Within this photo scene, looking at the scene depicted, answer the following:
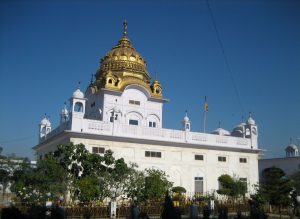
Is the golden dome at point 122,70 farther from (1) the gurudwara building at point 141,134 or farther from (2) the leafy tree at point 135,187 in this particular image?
(2) the leafy tree at point 135,187

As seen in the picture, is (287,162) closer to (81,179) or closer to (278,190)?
(278,190)

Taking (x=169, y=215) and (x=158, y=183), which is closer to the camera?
(x=169, y=215)

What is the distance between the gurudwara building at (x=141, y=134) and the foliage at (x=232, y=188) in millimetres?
929

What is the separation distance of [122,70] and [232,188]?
1377cm

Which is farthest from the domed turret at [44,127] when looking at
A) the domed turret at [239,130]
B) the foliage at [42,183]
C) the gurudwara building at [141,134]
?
the domed turret at [239,130]

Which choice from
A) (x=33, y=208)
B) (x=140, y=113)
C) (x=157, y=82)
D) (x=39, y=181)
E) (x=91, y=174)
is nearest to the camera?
(x=33, y=208)

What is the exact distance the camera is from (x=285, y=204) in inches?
947

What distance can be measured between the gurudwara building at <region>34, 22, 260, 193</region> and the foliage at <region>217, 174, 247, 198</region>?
3.05 ft

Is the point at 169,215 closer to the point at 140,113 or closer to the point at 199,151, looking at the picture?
the point at 199,151

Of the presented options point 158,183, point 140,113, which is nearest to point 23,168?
point 158,183

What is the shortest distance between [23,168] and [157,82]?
1547 centimetres

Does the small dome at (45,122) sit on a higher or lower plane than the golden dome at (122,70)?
lower

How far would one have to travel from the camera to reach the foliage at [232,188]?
27125mm

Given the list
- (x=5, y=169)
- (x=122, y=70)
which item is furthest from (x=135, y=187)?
(x=122, y=70)
